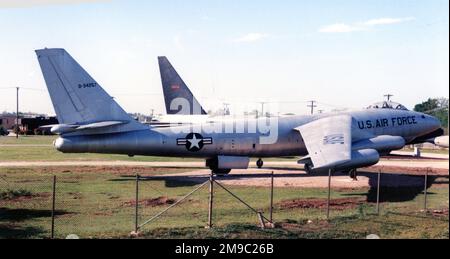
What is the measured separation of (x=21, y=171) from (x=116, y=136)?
26.2 feet

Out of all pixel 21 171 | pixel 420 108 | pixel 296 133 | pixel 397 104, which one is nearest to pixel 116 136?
pixel 21 171

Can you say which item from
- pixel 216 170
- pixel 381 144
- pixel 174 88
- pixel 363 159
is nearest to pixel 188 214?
pixel 363 159

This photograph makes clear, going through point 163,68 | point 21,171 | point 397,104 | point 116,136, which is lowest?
point 21,171

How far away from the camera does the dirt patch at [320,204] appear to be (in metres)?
16.6

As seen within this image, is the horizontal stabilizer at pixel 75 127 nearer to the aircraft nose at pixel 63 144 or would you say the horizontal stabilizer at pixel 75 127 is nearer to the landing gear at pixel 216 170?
the aircraft nose at pixel 63 144

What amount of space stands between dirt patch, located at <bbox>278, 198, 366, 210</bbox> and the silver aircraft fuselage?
7.51m

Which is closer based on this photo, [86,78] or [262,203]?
[262,203]

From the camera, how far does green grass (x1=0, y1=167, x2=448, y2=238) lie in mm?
12320

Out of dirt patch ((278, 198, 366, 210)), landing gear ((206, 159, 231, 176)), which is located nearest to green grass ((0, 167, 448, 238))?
dirt patch ((278, 198, 366, 210))

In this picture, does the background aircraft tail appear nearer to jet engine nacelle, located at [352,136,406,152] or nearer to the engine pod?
the engine pod

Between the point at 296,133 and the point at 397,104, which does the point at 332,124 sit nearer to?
the point at 296,133

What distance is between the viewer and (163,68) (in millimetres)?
45562

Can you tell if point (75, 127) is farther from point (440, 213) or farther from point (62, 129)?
point (440, 213)

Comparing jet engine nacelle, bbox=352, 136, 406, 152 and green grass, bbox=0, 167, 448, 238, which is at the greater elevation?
jet engine nacelle, bbox=352, 136, 406, 152
